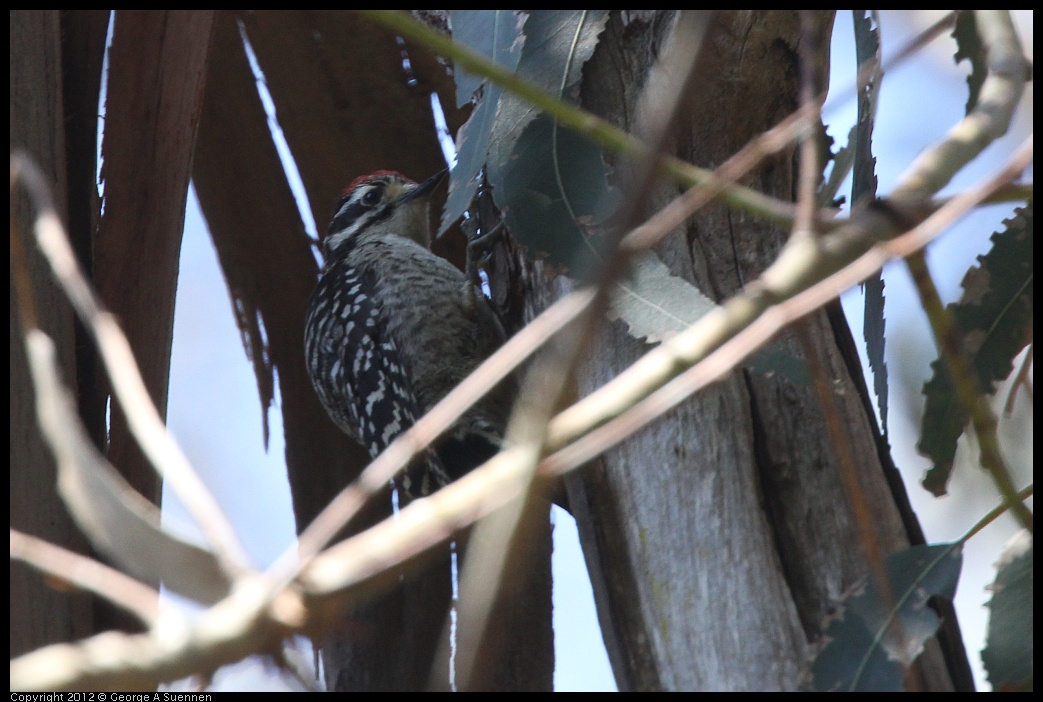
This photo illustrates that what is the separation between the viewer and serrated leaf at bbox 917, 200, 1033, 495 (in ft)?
5.35

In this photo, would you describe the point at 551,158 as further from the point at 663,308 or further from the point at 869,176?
the point at 869,176

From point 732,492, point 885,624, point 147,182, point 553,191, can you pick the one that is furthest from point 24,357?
point 885,624

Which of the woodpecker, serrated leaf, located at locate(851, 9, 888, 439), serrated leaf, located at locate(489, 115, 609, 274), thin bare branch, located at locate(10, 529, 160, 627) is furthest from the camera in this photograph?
the woodpecker

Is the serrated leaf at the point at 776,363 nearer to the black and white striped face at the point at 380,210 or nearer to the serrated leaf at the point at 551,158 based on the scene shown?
the serrated leaf at the point at 551,158

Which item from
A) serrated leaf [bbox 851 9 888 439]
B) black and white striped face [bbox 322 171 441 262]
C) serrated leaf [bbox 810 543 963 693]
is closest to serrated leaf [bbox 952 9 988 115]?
serrated leaf [bbox 851 9 888 439]

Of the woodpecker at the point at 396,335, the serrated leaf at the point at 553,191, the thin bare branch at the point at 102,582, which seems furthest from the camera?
the woodpecker at the point at 396,335

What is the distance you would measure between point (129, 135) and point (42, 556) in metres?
1.42

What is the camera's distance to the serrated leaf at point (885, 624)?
1395 millimetres

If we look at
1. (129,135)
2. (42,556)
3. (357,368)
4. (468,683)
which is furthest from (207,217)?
(468,683)

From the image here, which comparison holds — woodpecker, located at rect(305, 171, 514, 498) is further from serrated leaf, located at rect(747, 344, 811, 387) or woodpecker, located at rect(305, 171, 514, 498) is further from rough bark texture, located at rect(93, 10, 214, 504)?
serrated leaf, located at rect(747, 344, 811, 387)

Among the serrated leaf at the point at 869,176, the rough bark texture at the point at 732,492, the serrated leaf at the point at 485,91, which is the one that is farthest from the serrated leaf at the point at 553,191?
the serrated leaf at the point at 869,176

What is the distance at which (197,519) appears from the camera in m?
0.64

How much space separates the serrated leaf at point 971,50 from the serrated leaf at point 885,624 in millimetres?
759

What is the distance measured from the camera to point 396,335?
3215 millimetres
